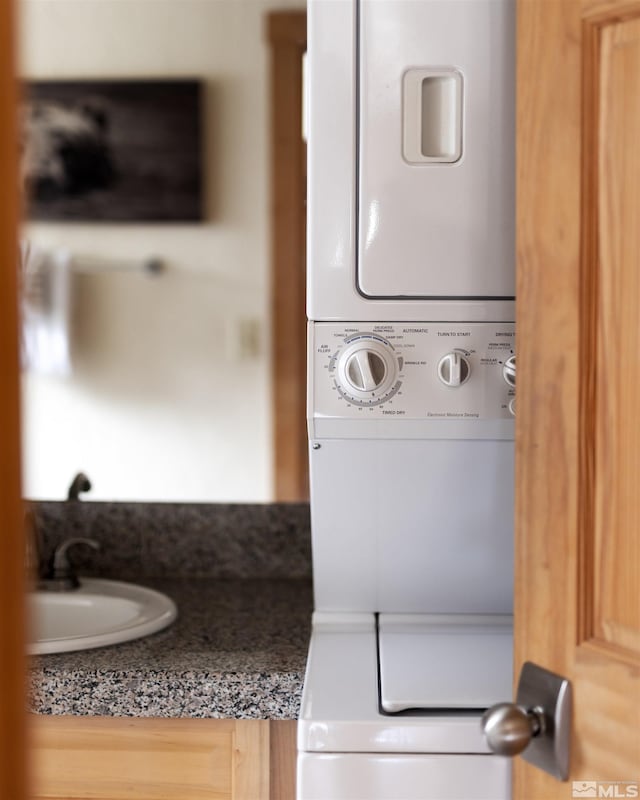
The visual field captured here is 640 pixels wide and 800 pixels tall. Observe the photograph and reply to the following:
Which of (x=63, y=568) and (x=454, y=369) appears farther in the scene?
(x=63, y=568)

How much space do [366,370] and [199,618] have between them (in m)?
0.53

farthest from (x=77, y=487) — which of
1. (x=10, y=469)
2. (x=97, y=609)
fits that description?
(x=10, y=469)

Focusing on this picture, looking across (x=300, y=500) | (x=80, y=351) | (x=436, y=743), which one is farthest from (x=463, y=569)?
(x=80, y=351)

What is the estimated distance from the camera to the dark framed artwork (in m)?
1.84

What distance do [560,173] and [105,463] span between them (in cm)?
118

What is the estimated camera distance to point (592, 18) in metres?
0.96

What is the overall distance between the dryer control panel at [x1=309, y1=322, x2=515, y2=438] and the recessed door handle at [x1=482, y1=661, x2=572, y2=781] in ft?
1.30

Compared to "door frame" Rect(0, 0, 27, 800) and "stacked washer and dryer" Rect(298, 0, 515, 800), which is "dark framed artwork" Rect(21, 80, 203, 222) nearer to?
"stacked washer and dryer" Rect(298, 0, 515, 800)

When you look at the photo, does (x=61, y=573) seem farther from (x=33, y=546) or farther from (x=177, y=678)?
(x=177, y=678)

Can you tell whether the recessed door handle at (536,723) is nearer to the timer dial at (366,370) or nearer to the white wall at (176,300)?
the timer dial at (366,370)

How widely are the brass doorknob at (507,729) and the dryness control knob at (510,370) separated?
0.48 meters

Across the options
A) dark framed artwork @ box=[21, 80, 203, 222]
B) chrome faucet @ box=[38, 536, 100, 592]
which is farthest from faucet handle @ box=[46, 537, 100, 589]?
dark framed artwork @ box=[21, 80, 203, 222]

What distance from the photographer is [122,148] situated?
73.5 inches

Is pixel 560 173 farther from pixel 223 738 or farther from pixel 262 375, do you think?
pixel 262 375
